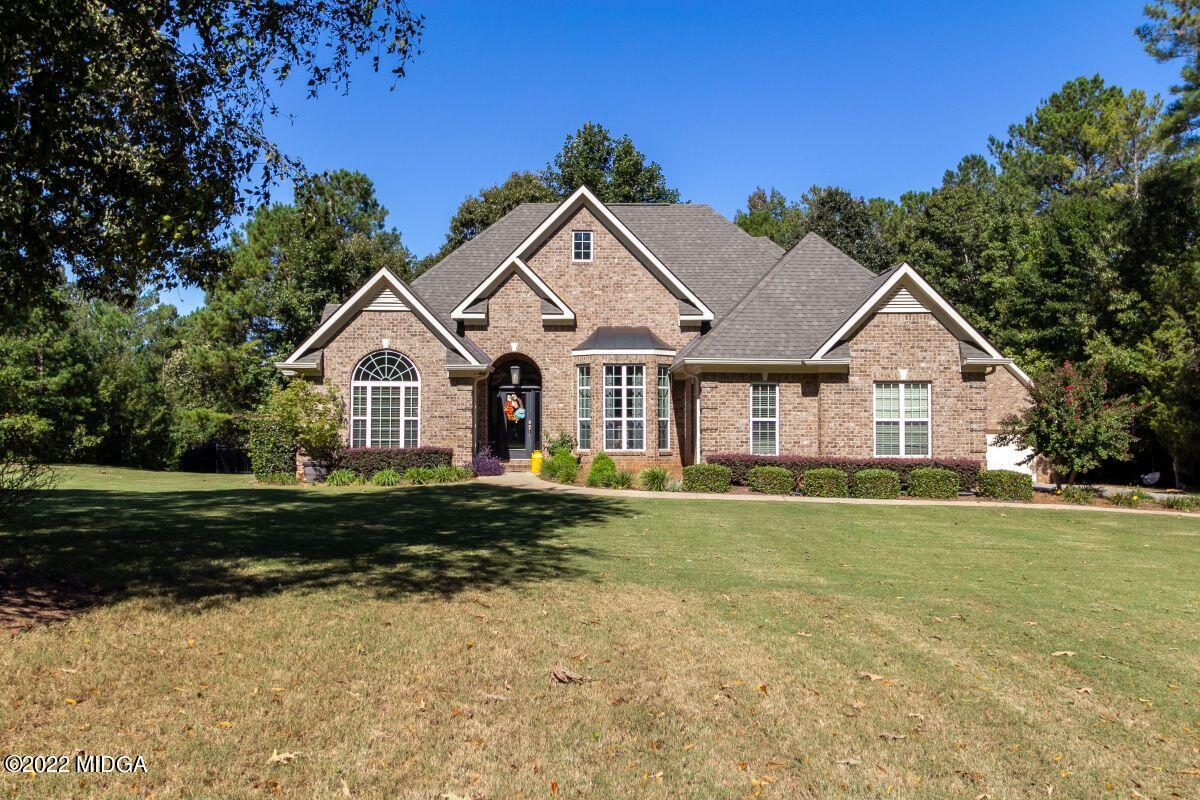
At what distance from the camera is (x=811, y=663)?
675 centimetres

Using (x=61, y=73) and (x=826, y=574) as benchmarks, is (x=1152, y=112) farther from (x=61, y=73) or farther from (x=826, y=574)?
(x=61, y=73)

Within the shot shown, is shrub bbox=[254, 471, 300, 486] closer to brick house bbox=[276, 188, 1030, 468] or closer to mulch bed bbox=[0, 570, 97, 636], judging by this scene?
brick house bbox=[276, 188, 1030, 468]

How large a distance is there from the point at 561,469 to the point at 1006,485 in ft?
38.8

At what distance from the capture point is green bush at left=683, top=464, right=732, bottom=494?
2106 cm

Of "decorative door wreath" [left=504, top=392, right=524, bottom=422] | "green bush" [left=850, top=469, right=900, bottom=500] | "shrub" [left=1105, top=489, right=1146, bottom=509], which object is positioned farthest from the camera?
"decorative door wreath" [left=504, top=392, right=524, bottom=422]

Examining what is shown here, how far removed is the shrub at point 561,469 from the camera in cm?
2320

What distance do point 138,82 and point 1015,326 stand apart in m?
40.0

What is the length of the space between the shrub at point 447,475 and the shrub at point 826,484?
31.8 feet

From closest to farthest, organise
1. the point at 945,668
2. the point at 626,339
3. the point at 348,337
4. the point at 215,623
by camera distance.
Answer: the point at 945,668 < the point at 215,623 < the point at 348,337 < the point at 626,339

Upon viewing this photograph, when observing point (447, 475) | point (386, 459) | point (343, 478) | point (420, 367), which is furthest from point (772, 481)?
point (343, 478)

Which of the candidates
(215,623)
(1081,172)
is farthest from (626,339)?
(1081,172)

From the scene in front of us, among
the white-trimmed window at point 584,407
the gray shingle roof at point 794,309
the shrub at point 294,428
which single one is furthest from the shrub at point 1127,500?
the shrub at point 294,428

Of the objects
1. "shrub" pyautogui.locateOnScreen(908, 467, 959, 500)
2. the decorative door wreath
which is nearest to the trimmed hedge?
"shrub" pyautogui.locateOnScreen(908, 467, 959, 500)

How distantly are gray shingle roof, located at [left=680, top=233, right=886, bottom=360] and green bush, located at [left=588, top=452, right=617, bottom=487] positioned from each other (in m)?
4.07
